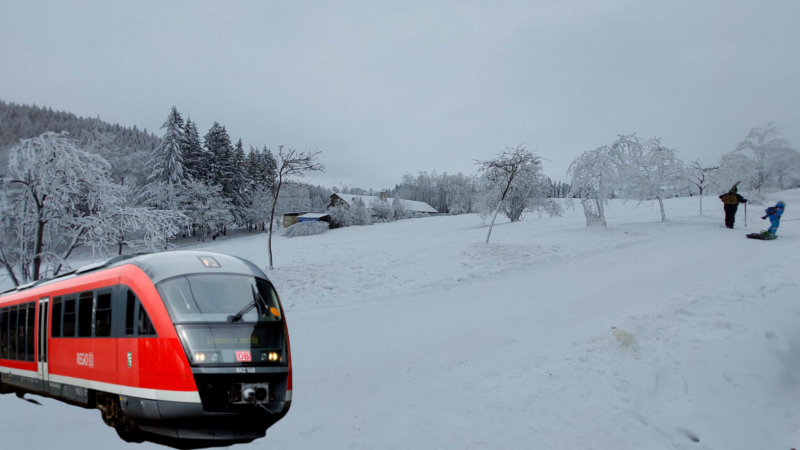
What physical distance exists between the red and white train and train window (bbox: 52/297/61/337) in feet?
1.74

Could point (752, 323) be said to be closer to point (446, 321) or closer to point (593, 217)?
point (446, 321)

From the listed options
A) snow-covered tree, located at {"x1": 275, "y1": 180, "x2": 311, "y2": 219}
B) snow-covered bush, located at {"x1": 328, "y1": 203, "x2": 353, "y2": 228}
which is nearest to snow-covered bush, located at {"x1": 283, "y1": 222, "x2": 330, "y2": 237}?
snow-covered bush, located at {"x1": 328, "y1": 203, "x2": 353, "y2": 228}

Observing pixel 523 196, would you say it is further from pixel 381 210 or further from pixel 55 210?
pixel 55 210

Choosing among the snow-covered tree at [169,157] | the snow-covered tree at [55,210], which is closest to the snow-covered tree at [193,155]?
the snow-covered tree at [169,157]

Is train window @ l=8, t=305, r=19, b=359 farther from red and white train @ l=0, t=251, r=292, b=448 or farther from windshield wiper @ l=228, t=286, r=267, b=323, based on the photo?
windshield wiper @ l=228, t=286, r=267, b=323

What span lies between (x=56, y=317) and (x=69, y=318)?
22.4 inches

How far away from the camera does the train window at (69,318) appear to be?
530 cm

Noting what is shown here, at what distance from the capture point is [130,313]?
431cm

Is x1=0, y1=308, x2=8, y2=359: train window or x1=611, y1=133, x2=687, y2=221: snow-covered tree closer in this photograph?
x1=0, y1=308, x2=8, y2=359: train window

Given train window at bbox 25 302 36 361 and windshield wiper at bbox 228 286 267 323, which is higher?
windshield wiper at bbox 228 286 267 323

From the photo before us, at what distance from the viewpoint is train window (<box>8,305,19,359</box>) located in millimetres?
6750

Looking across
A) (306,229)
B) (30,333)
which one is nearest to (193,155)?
(306,229)

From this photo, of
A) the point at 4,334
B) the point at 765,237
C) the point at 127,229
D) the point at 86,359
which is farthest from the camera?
the point at 765,237

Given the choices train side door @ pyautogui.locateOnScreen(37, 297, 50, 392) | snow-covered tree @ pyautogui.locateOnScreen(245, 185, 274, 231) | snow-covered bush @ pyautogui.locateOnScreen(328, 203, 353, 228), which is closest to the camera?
train side door @ pyautogui.locateOnScreen(37, 297, 50, 392)
